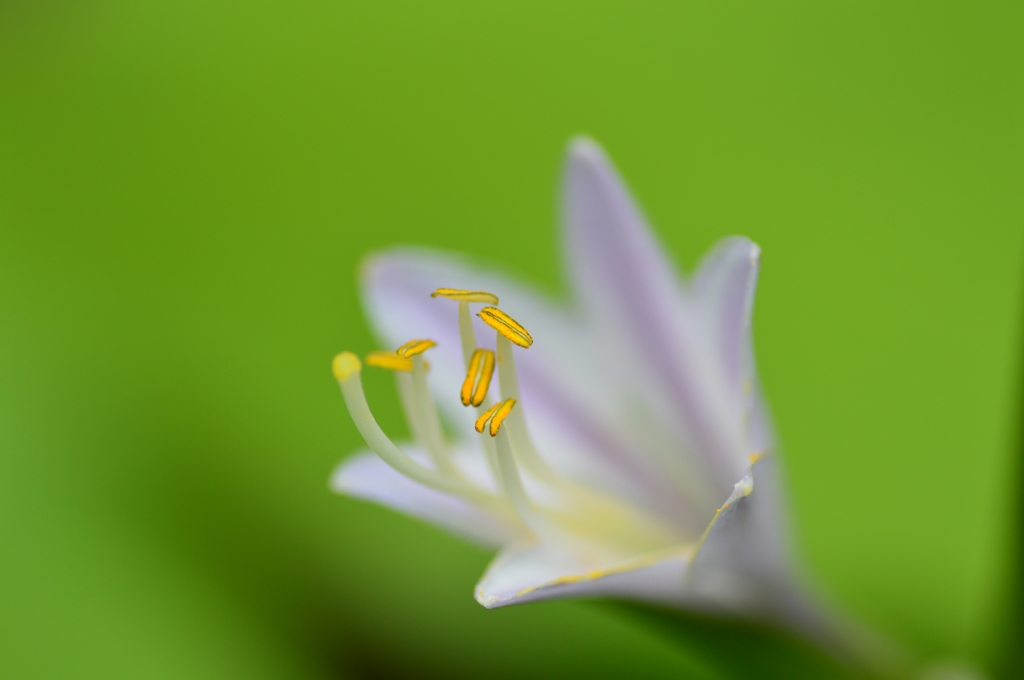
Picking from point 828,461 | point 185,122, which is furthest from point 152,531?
point 828,461

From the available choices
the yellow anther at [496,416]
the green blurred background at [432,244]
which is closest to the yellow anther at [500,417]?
the yellow anther at [496,416]

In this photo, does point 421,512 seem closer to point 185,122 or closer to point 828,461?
point 828,461

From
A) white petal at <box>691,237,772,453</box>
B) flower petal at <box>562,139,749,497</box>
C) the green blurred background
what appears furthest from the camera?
the green blurred background

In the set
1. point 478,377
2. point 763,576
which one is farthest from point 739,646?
point 478,377

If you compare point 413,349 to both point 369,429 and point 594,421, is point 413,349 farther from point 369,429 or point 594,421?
point 594,421

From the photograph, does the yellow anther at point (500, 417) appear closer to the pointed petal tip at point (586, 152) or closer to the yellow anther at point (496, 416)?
the yellow anther at point (496, 416)

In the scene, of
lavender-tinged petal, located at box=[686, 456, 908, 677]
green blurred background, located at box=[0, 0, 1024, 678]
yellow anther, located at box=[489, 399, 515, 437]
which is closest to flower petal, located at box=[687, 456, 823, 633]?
lavender-tinged petal, located at box=[686, 456, 908, 677]

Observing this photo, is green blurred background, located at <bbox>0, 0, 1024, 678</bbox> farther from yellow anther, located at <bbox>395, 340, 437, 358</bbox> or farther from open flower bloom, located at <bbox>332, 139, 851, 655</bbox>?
yellow anther, located at <bbox>395, 340, 437, 358</bbox>
